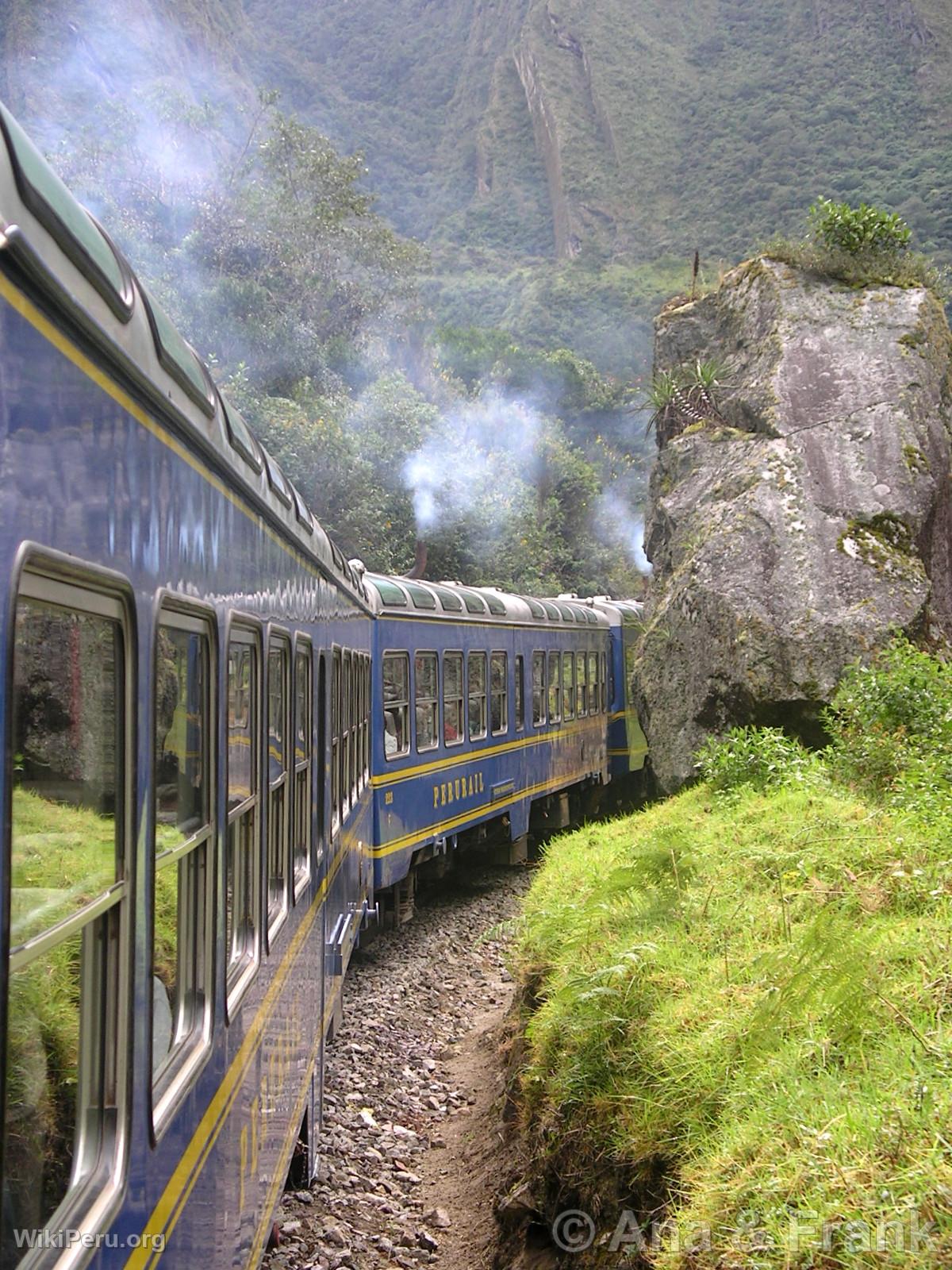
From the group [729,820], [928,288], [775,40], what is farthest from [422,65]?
[729,820]

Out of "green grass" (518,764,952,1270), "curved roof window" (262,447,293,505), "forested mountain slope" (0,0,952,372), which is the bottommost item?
"green grass" (518,764,952,1270)

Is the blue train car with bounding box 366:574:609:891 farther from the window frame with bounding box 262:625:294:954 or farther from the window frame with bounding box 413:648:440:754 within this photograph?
the window frame with bounding box 262:625:294:954

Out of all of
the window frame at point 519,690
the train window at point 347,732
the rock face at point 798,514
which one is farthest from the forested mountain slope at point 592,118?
the train window at point 347,732

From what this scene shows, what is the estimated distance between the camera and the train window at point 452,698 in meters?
10.3

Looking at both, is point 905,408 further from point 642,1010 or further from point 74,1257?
point 74,1257

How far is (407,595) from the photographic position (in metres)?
9.44

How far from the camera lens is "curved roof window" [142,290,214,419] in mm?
2064

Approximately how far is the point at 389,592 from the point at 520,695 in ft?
12.8

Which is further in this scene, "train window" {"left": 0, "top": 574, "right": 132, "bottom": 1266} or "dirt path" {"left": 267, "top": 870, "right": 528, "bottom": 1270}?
"dirt path" {"left": 267, "top": 870, "right": 528, "bottom": 1270}

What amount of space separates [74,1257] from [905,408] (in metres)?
10.0

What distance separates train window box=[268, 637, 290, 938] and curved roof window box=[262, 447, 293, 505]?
A: 0.48 meters

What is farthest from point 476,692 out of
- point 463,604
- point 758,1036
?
point 758,1036

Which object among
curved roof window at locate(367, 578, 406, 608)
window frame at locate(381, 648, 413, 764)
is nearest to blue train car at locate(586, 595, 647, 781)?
window frame at locate(381, 648, 413, 764)

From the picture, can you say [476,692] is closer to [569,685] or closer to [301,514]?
[569,685]
